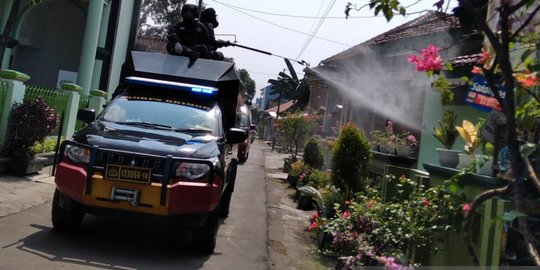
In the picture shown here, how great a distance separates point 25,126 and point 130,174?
15.5ft

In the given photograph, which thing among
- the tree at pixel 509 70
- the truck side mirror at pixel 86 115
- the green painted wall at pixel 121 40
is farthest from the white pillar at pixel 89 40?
the tree at pixel 509 70

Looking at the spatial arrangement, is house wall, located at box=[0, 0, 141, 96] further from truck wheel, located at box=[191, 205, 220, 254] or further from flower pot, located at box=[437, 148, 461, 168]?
flower pot, located at box=[437, 148, 461, 168]

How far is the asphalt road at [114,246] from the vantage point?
4.99m

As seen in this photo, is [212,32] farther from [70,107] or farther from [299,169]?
[299,169]

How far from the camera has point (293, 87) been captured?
41875 millimetres

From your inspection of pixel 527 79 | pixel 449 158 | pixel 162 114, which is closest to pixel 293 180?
pixel 162 114

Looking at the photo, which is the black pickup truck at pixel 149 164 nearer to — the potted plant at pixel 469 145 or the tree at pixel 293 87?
the potted plant at pixel 469 145

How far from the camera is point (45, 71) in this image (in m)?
18.2

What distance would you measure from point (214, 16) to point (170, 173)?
5.94 metres

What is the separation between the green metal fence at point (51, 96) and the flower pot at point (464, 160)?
25.7ft

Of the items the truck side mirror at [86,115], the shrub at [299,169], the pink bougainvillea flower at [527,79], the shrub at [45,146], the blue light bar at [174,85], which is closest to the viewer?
the pink bougainvillea flower at [527,79]

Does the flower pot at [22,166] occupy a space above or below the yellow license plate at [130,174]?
below

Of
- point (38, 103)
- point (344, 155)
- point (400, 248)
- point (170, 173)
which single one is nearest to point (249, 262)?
point (170, 173)

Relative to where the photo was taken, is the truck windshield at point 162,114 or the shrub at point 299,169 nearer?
the truck windshield at point 162,114
